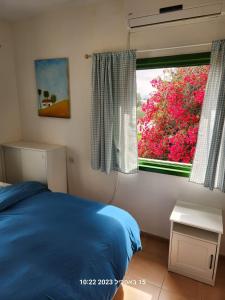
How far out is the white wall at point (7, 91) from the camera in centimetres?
286

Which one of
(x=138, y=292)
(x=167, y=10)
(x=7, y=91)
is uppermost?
(x=167, y=10)

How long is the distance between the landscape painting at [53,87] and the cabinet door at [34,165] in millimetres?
563

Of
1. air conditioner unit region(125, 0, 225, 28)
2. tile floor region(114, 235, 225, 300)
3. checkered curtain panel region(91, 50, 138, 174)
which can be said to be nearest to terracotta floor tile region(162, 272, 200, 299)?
tile floor region(114, 235, 225, 300)

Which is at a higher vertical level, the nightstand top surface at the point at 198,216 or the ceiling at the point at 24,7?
the ceiling at the point at 24,7

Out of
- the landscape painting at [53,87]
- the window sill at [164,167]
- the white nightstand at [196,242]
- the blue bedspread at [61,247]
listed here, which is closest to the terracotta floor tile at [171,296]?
the white nightstand at [196,242]

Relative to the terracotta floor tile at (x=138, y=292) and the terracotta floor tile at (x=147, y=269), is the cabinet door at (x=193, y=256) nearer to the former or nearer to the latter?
the terracotta floor tile at (x=147, y=269)

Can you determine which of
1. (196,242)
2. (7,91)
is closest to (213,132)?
(196,242)

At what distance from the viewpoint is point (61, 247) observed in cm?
136

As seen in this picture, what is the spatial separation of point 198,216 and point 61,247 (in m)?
1.27

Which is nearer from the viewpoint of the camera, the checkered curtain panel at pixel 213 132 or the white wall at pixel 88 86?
the checkered curtain panel at pixel 213 132

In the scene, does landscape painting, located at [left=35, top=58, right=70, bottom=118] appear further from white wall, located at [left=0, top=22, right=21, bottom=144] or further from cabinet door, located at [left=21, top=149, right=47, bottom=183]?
cabinet door, located at [left=21, top=149, right=47, bottom=183]

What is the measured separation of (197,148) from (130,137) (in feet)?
2.23

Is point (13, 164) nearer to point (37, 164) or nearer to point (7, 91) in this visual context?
point (37, 164)

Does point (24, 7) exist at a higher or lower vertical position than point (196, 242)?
higher
